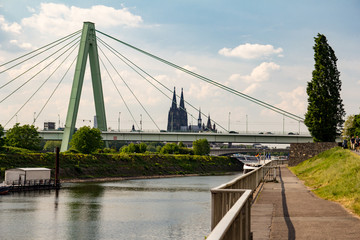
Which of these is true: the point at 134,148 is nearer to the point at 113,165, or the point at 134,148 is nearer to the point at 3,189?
the point at 113,165

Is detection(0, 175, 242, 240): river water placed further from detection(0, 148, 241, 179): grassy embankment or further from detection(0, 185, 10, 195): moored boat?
detection(0, 148, 241, 179): grassy embankment

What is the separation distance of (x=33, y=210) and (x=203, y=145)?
11773 centimetres

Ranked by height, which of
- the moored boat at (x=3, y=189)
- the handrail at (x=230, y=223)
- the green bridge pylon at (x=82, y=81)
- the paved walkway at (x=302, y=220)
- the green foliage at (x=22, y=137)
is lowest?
the moored boat at (x=3, y=189)

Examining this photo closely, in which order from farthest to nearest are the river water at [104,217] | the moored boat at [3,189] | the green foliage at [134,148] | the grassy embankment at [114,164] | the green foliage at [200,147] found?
the green foliage at [200,147]
the green foliage at [134,148]
the grassy embankment at [114,164]
the moored boat at [3,189]
the river water at [104,217]

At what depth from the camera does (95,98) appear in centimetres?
8938

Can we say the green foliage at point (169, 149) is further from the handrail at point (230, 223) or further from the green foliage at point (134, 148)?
the handrail at point (230, 223)

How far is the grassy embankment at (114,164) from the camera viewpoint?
8612cm

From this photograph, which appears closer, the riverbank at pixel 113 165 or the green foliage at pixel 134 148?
the riverbank at pixel 113 165

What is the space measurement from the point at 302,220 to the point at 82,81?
77824 millimetres

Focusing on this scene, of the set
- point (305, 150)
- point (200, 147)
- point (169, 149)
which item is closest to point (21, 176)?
point (305, 150)

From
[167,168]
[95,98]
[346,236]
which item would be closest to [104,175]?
[95,98]

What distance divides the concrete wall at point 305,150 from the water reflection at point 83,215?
3423cm

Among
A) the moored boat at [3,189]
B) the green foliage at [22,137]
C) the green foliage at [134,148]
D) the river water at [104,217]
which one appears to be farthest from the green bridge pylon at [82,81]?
the green foliage at [134,148]

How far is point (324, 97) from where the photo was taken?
69.8 metres
